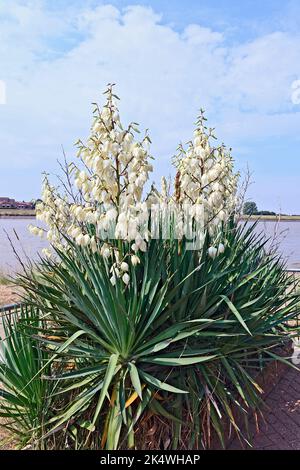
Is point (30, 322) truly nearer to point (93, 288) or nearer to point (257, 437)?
point (93, 288)

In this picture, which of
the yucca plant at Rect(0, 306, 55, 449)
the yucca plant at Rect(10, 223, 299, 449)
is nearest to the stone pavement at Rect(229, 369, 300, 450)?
the yucca plant at Rect(10, 223, 299, 449)

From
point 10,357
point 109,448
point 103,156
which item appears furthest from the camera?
point 10,357

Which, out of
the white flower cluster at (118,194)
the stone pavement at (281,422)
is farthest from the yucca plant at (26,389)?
the stone pavement at (281,422)

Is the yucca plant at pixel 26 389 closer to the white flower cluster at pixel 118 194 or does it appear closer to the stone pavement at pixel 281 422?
the white flower cluster at pixel 118 194

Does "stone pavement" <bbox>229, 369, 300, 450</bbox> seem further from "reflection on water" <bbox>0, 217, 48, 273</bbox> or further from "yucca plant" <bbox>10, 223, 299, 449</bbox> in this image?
"reflection on water" <bbox>0, 217, 48, 273</bbox>

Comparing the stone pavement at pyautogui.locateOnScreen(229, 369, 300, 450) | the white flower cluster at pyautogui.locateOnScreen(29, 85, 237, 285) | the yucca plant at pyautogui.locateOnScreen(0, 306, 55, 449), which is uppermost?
the white flower cluster at pyautogui.locateOnScreen(29, 85, 237, 285)

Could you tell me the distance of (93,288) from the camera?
275cm

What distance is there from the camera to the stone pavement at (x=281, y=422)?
2.75 m

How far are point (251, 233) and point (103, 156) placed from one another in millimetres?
1859

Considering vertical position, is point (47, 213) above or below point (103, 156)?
below

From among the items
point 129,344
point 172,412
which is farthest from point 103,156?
point 172,412

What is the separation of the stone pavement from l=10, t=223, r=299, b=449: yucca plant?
19cm

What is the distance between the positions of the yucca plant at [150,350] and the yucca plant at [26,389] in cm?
9

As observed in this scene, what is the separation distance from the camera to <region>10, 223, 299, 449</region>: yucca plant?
95.4 inches
